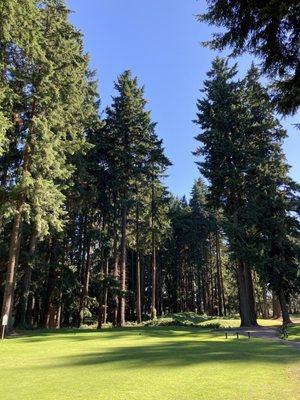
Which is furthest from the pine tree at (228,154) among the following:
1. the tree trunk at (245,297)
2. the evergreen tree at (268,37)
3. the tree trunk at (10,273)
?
the evergreen tree at (268,37)

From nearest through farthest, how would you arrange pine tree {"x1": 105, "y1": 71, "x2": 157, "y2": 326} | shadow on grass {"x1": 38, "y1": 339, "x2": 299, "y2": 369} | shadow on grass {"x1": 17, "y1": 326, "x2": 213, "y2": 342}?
shadow on grass {"x1": 38, "y1": 339, "x2": 299, "y2": 369}, shadow on grass {"x1": 17, "y1": 326, "x2": 213, "y2": 342}, pine tree {"x1": 105, "y1": 71, "x2": 157, "y2": 326}

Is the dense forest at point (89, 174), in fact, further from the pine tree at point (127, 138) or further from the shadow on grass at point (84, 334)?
the shadow on grass at point (84, 334)

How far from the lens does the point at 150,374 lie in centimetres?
938

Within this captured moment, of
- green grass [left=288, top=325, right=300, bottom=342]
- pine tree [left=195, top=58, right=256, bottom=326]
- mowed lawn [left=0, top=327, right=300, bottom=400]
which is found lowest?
mowed lawn [left=0, top=327, right=300, bottom=400]

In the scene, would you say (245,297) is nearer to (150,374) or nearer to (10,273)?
(10,273)

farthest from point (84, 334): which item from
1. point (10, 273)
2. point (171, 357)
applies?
point (171, 357)

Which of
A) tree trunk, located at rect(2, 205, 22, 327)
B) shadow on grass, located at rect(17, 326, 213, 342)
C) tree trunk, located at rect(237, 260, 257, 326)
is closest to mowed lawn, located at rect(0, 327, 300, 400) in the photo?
shadow on grass, located at rect(17, 326, 213, 342)

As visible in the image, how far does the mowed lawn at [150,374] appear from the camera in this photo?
755cm

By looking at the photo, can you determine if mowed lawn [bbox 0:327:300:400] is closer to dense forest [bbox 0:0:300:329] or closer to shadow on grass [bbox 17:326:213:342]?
shadow on grass [bbox 17:326:213:342]

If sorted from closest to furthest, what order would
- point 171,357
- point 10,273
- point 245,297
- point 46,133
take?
point 171,357 → point 10,273 → point 46,133 → point 245,297

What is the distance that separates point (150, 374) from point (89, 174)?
23531 mm

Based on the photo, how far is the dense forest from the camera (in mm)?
21234

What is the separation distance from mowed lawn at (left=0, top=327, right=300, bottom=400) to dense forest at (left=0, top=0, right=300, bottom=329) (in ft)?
31.2

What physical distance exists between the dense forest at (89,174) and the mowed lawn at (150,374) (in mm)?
9523
